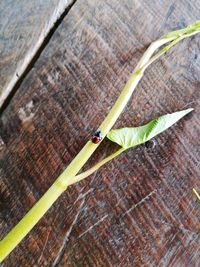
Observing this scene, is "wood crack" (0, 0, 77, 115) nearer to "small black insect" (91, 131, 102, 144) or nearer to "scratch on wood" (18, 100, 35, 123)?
"scratch on wood" (18, 100, 35, 123)

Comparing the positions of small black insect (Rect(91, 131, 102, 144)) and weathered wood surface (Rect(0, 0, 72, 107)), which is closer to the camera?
small black insect (Rect(91, 131, 102, 144))

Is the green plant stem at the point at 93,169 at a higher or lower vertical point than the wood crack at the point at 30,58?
lower

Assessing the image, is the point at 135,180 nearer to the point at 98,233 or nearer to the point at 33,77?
the point at 98,233

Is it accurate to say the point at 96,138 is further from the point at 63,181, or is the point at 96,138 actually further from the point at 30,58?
the point at 30,58

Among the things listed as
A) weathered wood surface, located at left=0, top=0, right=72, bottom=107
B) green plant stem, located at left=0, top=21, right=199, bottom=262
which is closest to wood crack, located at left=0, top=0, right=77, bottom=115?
weathered wood surface, located at left=0, top=0, right=72, bottom=107

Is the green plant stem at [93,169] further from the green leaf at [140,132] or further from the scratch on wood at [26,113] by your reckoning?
the scratch on wood at [26,113]

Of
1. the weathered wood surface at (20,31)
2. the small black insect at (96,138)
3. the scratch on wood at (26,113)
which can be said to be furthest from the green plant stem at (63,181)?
the weathered wood surface at (20,31)
